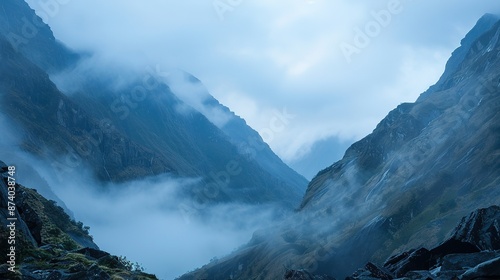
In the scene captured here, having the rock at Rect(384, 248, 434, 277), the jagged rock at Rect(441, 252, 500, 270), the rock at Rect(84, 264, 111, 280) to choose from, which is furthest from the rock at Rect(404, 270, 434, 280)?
the rock at Rect(84, 264, 111, 280)

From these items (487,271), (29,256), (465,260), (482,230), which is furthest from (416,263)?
(29,256)

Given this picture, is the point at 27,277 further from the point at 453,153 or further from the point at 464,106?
the point at 464,106

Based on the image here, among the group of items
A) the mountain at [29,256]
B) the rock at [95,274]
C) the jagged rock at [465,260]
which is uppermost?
the mountain at [29,256]

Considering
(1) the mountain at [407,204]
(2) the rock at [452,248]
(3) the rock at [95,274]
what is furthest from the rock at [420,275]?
(1) the mountain at [407,204]

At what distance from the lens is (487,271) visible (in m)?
25.8

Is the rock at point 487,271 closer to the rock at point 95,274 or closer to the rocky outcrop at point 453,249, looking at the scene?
the rocky outcrop at point 453,249

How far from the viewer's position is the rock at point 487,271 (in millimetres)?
25281

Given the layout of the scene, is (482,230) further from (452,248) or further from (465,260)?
(465,260)

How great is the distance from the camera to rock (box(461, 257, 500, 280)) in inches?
995

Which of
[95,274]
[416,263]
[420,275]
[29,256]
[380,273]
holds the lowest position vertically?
[420,275]

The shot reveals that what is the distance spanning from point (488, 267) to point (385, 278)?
16996 mm

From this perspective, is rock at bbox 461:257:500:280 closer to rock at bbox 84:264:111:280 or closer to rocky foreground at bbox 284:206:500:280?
rocky foreground at bbox 284:206:500:280

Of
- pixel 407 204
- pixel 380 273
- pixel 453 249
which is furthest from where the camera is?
pixel 407 204

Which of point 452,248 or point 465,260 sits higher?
point 452,248
